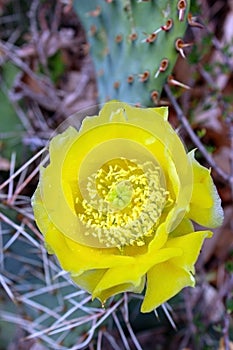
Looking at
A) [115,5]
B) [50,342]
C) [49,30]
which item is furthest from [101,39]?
[50,342]

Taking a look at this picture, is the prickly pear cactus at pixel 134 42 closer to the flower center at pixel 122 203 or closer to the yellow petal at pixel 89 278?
the flower center at pixel 122 203

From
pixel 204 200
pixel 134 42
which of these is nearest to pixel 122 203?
pixel 204 200

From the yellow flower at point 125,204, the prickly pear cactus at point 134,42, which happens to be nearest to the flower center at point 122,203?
the yellow flower at point 125,204

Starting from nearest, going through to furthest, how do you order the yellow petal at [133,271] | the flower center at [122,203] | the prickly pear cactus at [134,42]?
the yellow petal at [133,271], the flower center at [122,203], the prickly pear cactus at [134,42]

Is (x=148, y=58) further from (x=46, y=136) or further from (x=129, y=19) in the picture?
(x=46, y=136)

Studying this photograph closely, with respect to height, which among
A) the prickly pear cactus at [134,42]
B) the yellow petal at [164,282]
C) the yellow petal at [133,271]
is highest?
the prickly pear cactus at [134,42]

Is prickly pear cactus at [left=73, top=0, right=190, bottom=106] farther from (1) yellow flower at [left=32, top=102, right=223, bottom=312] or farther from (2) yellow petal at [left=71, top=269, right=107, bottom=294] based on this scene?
(2) yellow petal at [left=71, top=269, right=107, bottom=294]
